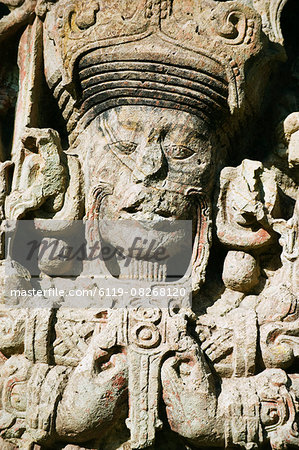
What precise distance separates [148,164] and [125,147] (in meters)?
0.18

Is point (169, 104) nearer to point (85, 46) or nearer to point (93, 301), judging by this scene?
point (85, 46)

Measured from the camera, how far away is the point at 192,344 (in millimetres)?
4414

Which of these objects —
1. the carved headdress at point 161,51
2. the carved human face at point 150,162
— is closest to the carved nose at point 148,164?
the carved human face at point 150,162

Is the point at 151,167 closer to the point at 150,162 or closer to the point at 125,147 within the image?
the point at 150,162

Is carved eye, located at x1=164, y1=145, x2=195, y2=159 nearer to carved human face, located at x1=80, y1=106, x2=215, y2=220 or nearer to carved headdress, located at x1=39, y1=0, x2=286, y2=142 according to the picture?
carved human face, located at x1=80, y1=106, x2=215, y2=220

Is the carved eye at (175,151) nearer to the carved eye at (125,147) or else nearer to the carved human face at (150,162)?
the carved human face at (150,162)

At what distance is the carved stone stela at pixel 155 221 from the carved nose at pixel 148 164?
1 cm

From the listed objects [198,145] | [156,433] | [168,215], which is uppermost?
[198,145]

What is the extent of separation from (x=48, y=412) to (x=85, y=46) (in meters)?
1.90

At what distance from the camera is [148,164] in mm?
4551

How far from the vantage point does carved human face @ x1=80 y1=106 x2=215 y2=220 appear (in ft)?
15.0

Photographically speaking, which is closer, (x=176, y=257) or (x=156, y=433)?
(x=156, y=433)

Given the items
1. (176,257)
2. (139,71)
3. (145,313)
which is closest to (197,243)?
(176,257)

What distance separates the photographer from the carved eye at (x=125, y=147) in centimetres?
462
